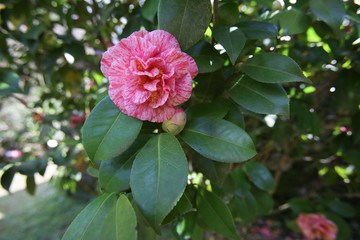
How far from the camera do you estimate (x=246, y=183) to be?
93 cm

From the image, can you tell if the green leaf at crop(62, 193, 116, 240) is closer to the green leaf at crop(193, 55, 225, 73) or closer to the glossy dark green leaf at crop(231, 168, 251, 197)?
the green leaf at crop(193, 55, 225, 73)

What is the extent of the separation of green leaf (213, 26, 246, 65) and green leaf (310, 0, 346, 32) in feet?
0.54

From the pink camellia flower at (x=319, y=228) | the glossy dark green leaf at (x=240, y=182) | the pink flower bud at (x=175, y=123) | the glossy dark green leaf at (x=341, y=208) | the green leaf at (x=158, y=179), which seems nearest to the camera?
the green leaf at (x=158, y=179)

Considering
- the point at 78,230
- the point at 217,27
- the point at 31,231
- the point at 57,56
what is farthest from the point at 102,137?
the point at 31,231

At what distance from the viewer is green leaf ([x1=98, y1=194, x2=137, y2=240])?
1.29 feet

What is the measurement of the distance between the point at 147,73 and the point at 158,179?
19 centimetres

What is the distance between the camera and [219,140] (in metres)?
0.45

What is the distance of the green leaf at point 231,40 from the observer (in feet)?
1.49

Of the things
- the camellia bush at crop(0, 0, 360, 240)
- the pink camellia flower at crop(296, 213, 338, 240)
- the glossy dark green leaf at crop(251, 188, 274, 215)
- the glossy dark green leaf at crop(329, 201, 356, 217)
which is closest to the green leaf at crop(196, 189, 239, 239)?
the camellia bush at crop(0, 0, 360, 240)

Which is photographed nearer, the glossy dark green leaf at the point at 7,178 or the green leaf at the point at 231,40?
the green leaf at the point at 231,40

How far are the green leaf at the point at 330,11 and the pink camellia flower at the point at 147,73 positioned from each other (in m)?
0.29

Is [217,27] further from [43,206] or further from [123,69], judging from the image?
[43,206]

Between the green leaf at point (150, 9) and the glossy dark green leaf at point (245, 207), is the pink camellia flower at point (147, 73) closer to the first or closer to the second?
the green leaf at point (150, 9)

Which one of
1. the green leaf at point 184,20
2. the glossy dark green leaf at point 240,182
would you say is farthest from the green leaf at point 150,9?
the glossy dark green leaf at point 240,182
